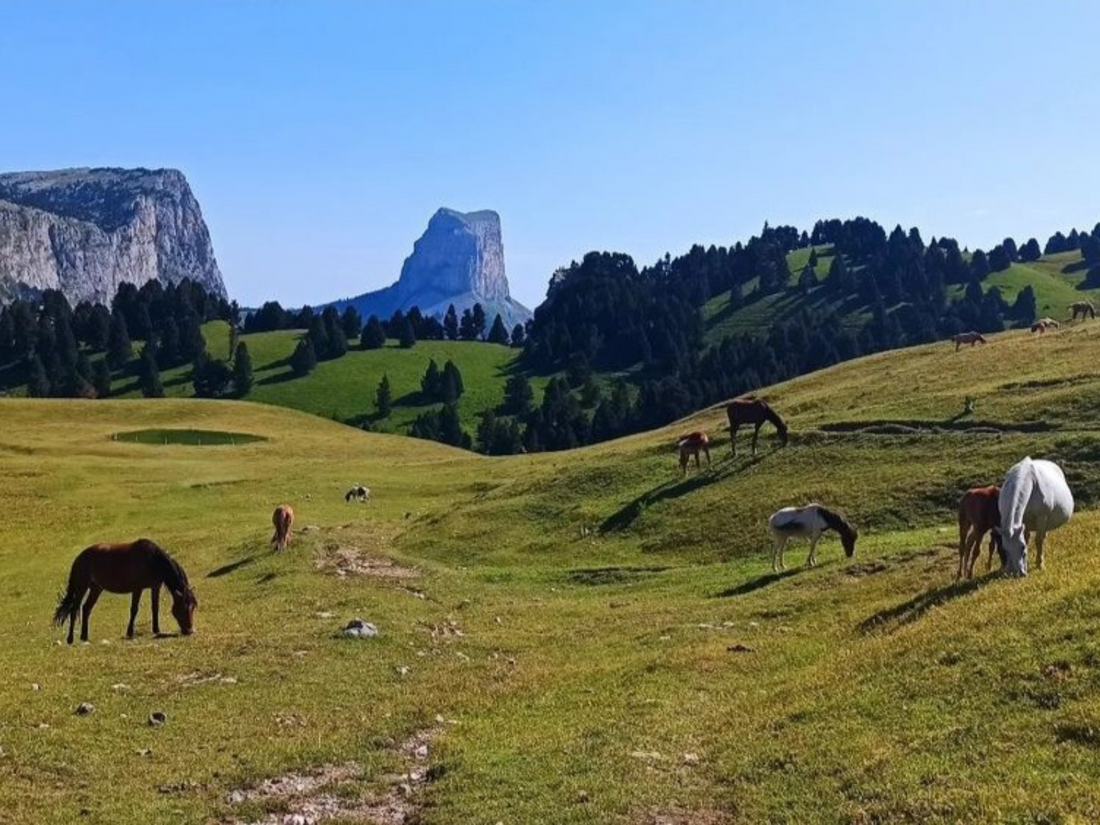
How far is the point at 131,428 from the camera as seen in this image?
4077 inches

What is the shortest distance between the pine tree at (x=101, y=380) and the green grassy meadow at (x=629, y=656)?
147m

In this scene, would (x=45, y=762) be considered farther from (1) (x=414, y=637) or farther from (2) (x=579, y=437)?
(2) (x=579, y=437)

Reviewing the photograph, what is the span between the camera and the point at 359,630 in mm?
22797

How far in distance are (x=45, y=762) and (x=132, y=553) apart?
11.0 m

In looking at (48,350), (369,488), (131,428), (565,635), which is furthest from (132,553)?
(48,350)

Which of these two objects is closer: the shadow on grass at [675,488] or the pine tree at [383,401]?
the shadow on grass at [675,488]

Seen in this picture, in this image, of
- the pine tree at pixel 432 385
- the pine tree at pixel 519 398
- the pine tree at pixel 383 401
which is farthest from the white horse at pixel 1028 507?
the pine tree at pixel 432 385

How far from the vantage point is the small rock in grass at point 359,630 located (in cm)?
2253

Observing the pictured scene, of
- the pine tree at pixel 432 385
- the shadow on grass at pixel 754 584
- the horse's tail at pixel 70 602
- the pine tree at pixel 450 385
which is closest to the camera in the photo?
the horse's tail at pixel 70 602

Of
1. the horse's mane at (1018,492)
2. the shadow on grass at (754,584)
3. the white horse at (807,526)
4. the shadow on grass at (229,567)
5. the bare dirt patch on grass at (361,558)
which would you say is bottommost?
the shadow on grass at (229,567)

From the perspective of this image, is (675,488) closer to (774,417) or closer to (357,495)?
(774,417)

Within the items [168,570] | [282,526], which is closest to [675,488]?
[282,526]

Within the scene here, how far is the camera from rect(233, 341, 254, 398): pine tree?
625 ft

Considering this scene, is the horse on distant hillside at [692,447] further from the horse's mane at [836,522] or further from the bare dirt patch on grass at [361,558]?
the horse's mane at [836,522]
